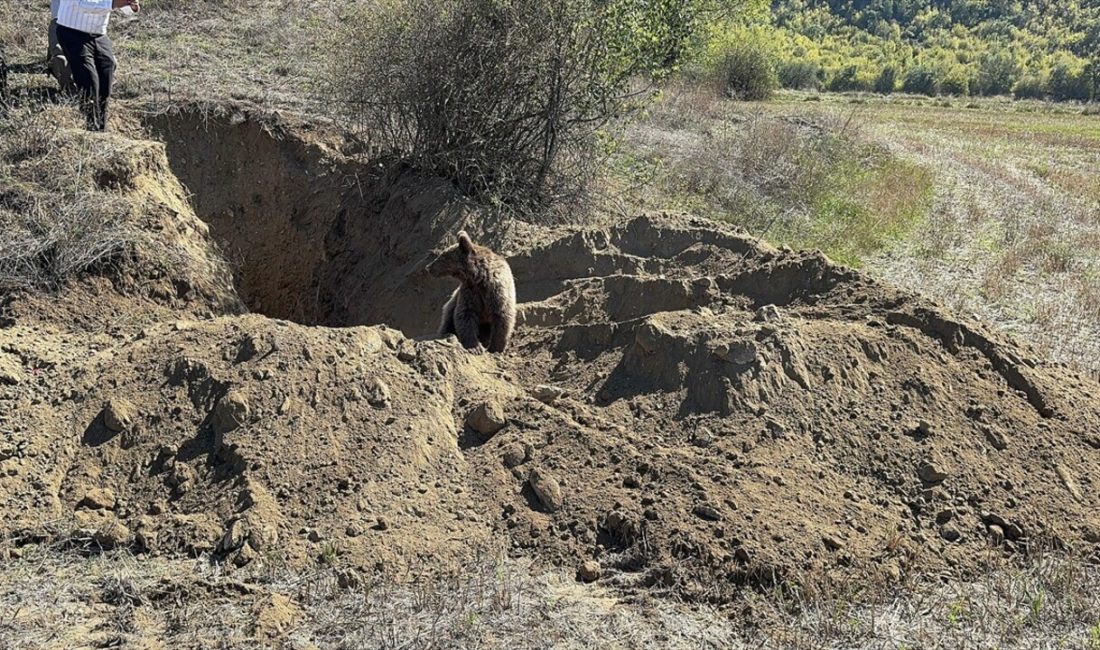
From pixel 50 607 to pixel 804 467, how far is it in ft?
13.8

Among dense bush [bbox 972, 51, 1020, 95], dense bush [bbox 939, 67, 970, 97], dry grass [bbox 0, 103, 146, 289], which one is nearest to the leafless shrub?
dry grass [bbox 0, 103, 146, 289]

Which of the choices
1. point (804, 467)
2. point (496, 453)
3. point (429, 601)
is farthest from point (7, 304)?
point (804, 467)

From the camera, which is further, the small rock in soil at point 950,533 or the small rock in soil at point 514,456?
the small rock in soil at point 514,456

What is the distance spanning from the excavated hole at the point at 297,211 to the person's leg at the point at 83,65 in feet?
3.05

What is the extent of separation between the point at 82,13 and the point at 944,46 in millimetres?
82858

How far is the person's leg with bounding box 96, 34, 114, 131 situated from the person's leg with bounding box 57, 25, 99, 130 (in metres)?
Result: 0.06

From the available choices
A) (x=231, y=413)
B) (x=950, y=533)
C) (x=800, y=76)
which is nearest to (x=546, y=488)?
(x=231, y=413)

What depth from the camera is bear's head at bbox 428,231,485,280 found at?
25.9 feet

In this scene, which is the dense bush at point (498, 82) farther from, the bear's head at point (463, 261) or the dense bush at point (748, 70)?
the dense bush at point (748, 70)

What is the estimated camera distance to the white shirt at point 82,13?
30.6 ft

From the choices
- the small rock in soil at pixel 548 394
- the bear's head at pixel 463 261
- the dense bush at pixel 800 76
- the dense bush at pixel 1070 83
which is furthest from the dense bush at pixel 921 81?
the small rock in soil at pixel 548 394

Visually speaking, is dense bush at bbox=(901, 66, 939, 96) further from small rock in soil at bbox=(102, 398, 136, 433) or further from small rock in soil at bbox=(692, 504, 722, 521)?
small rock in soil at bbox=(102, 398, 136, 433)

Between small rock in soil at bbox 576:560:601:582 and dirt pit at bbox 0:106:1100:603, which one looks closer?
small rock in soil at bbox 576:560:601:582

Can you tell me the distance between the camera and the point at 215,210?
10.9 metres
